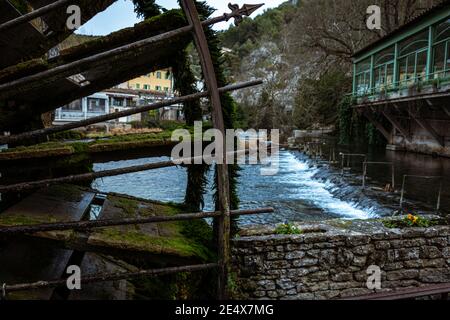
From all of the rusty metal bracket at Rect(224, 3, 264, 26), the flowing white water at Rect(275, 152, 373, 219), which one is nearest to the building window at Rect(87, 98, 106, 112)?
the flowing white water at Rect(275, 152, 373, 219)

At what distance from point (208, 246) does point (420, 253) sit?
303cm

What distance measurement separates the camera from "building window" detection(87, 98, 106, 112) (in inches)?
1489

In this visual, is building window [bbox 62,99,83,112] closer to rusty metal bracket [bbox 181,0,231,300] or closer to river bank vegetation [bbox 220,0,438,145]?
river bank vegetation [bbox 220,0,438,145]

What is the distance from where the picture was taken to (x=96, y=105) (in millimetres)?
38594

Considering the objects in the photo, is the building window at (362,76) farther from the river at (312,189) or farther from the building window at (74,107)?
the building window at (74,107)

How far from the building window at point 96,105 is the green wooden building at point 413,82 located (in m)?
25.5

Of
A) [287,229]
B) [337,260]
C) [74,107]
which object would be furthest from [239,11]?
[74,107]

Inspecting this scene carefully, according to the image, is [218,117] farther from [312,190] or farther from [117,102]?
[117,102]

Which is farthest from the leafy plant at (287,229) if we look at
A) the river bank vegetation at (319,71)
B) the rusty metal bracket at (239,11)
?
the river bank vegetation at (319,71)

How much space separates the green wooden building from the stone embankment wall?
11992 mm

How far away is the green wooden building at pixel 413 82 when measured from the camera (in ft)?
54.6
